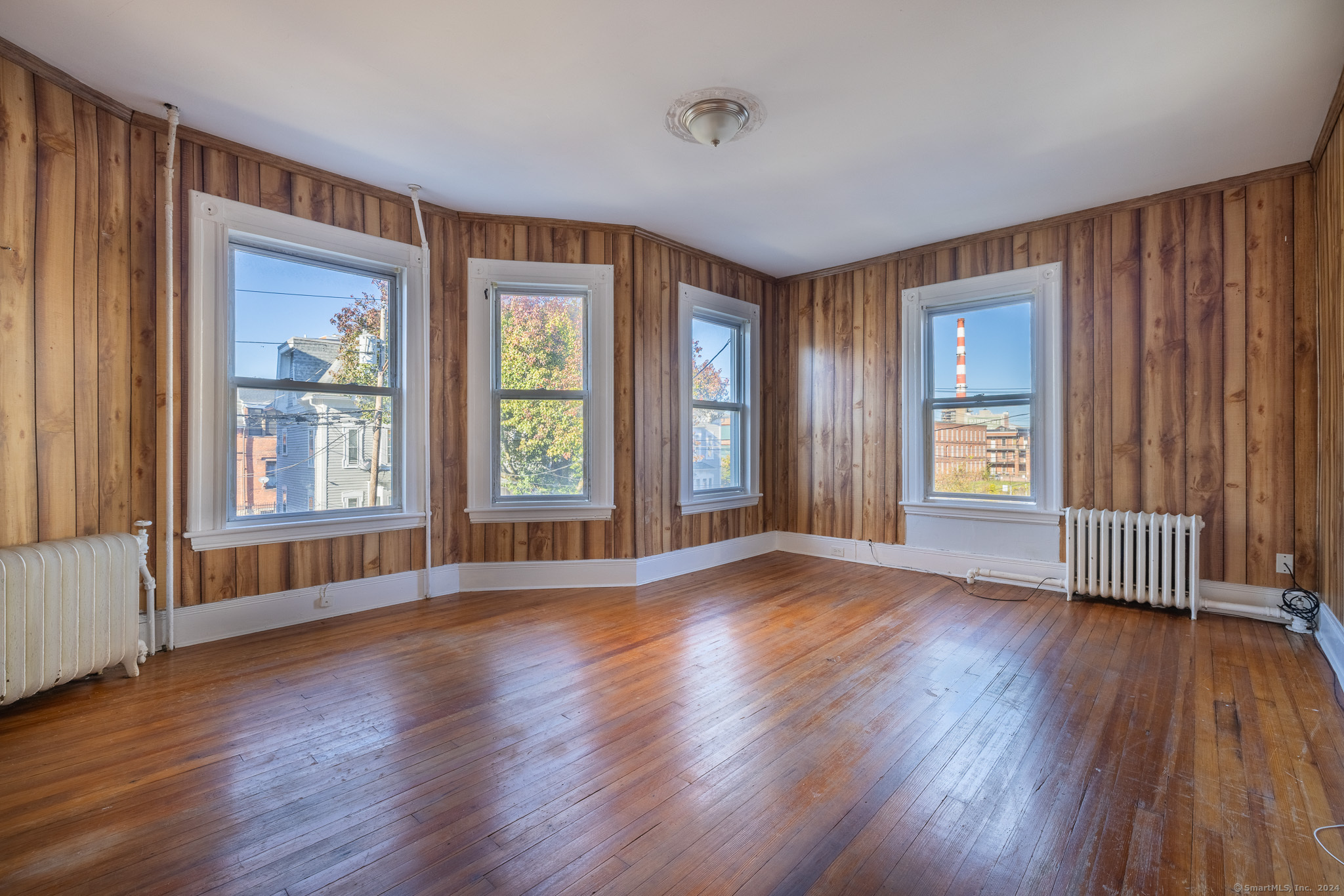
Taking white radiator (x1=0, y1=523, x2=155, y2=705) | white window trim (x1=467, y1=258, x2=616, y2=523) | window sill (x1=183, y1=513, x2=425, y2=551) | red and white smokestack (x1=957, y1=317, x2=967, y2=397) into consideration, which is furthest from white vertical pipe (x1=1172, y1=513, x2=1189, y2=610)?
white radiator (x1=0, y1=523, x2=155, y2=705)

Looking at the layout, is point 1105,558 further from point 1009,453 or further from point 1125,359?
point 1125,359

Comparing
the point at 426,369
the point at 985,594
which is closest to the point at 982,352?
the point at 985,594

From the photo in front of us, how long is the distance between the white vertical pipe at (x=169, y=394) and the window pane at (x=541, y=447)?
188 centimetres

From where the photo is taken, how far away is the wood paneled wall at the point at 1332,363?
281 centimetres

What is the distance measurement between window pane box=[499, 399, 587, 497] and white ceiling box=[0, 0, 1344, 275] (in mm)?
1504

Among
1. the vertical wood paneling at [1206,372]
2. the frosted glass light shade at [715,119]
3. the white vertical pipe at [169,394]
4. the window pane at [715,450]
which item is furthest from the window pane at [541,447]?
the vertical wood paneling at [1206,372]

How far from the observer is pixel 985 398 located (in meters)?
4.67

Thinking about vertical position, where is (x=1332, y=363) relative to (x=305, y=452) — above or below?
above

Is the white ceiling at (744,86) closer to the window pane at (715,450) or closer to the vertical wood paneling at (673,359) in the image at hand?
the vertical wood paneling at (673,359)

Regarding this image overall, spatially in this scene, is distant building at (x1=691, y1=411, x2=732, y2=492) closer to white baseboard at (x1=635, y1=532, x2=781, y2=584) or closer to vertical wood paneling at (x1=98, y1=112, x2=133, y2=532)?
white baseboard at (x1=635, y1=532, x2=781, y2=584)

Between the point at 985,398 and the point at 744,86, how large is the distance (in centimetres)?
323

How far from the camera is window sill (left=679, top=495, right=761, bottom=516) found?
5.00 meters

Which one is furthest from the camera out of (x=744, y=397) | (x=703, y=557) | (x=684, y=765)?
(x=744, y=397)

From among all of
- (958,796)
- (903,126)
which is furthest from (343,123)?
(958,796)
